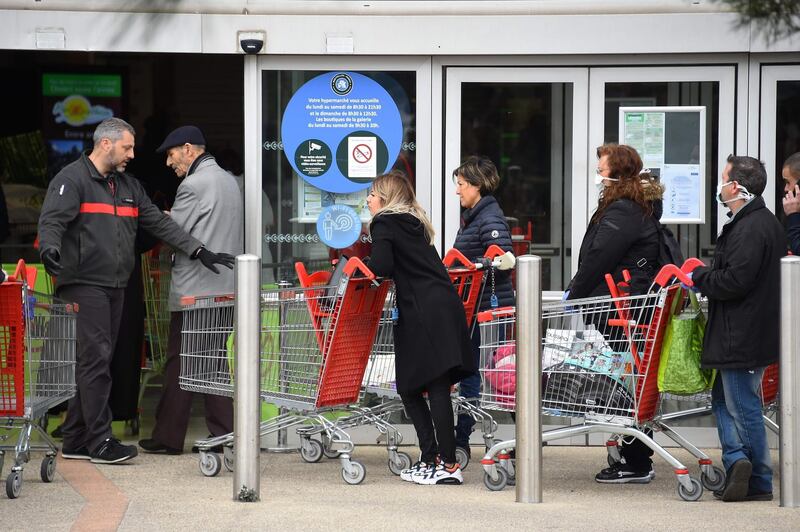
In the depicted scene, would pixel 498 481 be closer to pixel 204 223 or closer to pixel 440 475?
pixel 440 475

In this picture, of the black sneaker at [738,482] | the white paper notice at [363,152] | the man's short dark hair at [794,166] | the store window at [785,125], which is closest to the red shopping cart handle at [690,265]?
the black sneaker at [738,482]

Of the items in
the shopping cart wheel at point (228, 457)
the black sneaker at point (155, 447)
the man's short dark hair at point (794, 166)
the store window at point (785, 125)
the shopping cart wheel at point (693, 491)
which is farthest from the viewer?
the store window at point (785, 125)

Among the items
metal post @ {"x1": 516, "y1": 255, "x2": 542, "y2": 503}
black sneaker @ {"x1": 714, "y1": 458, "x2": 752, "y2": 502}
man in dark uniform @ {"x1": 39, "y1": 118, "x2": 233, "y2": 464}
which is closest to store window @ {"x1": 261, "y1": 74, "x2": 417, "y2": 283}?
man in dark uniform @ {"x1": 39, "y1": 118, "x2": 233, "y2": 464}

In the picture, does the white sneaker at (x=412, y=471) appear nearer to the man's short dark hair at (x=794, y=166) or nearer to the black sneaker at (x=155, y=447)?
the black sneaker at (x=155, y=447)

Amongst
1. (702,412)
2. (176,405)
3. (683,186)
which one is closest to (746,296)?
(702,412)

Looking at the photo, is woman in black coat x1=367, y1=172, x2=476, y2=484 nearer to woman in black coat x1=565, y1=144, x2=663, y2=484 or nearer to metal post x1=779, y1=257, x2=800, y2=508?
woman in black coat x1=565, y1=144, x2=663, y2=484

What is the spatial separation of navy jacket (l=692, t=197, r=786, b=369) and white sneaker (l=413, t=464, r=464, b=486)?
1469 mm

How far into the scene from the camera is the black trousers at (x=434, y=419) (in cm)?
697

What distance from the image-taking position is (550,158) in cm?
878

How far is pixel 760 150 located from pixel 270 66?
3.30m

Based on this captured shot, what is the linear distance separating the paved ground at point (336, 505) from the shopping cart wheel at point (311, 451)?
0.42 ft

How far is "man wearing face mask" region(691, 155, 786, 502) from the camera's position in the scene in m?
6.54

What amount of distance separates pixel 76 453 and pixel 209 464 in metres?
1.06

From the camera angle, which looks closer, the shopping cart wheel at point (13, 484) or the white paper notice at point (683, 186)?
the shopping cart wheel at point (13, 484)
